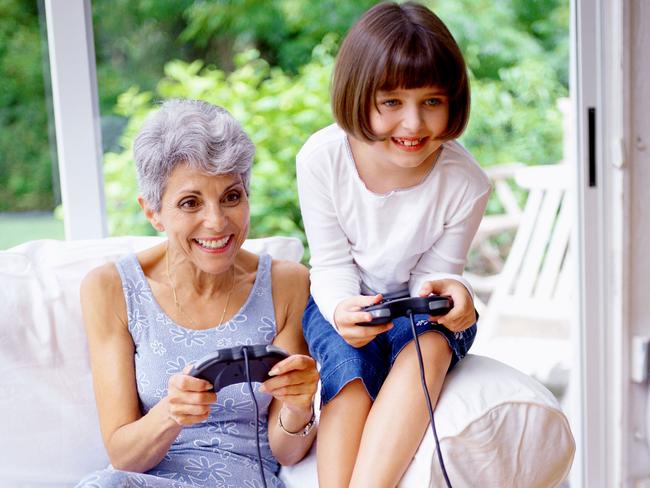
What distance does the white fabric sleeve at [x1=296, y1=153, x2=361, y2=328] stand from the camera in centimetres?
142

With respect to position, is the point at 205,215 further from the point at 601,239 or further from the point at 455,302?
the point at 601,239

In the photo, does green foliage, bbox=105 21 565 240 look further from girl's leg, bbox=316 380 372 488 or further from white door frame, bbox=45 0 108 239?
girl's leg, bbox=316 380 372 488

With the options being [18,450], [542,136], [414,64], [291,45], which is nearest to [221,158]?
[414,64]

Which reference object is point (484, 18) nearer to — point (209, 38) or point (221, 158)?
point (209, 38)

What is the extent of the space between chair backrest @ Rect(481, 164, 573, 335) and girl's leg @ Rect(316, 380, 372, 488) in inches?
54.5

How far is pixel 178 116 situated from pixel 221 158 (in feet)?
0.34

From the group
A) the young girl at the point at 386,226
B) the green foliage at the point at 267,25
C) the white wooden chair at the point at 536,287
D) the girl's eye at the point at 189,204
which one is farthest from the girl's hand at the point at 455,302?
the white wooden chair at the point at 536,287

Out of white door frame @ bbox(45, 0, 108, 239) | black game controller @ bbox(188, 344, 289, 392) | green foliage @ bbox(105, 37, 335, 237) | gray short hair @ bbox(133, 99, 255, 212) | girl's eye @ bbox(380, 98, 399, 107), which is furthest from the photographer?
green foliage @ bbox(105, 37, 335, 237)

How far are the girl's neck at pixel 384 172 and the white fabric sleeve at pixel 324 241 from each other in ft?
0.20

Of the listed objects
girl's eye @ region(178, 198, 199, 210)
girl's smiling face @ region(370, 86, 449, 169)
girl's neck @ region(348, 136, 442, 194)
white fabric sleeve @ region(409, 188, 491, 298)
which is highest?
girl's smiling face @ region(370, 86, 449, 169)

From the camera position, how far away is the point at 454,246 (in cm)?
143

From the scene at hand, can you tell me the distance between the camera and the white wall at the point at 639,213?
211cm

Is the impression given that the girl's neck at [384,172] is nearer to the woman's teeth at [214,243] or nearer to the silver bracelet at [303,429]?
the woman's teeth at [214,243]

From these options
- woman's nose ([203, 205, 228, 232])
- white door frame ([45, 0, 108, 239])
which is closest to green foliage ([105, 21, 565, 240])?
white door frame ([45, 0, 108, 239])
